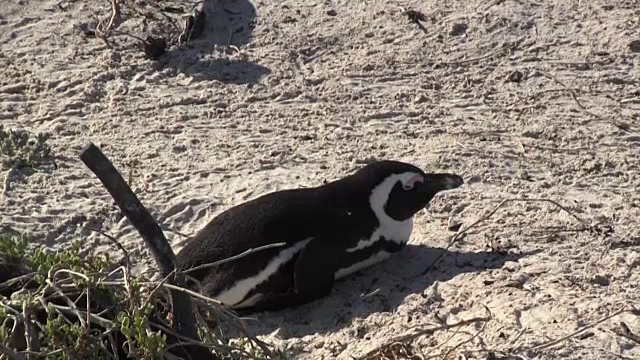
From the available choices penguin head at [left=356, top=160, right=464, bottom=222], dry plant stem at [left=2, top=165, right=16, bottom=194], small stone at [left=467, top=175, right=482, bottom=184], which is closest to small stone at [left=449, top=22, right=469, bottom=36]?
small stone at [left=467, top=175, right=482, bottom=184]

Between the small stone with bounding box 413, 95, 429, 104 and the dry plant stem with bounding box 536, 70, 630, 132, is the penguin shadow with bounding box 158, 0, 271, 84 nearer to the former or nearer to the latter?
the small stone with bounding box 413, 95, 429, 104

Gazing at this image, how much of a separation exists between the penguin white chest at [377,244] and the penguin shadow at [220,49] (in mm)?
2074

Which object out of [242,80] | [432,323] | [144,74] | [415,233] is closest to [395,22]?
[242,80]

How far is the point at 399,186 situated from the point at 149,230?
7.20ft

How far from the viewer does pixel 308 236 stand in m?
5.69

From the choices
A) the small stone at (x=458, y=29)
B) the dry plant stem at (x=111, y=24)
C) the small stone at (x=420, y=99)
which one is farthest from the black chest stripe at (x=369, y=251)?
the dry plant stem at (x=111, y=24)

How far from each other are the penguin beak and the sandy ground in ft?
0.74

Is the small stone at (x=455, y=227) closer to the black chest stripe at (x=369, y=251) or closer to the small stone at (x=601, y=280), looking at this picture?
the black chest stripe at (x=369, y=251)

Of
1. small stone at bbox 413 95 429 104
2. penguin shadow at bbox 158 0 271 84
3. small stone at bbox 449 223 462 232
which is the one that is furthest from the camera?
penguin shadow at bbox 158 0 271 84

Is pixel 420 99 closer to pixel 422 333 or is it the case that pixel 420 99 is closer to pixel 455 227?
pixel 455 227

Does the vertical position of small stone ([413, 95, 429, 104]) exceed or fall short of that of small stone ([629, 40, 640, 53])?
it exceeds it

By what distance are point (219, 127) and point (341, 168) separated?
90 cm

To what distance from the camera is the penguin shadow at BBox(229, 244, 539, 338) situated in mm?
5422

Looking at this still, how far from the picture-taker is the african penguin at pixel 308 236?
18.3ft
